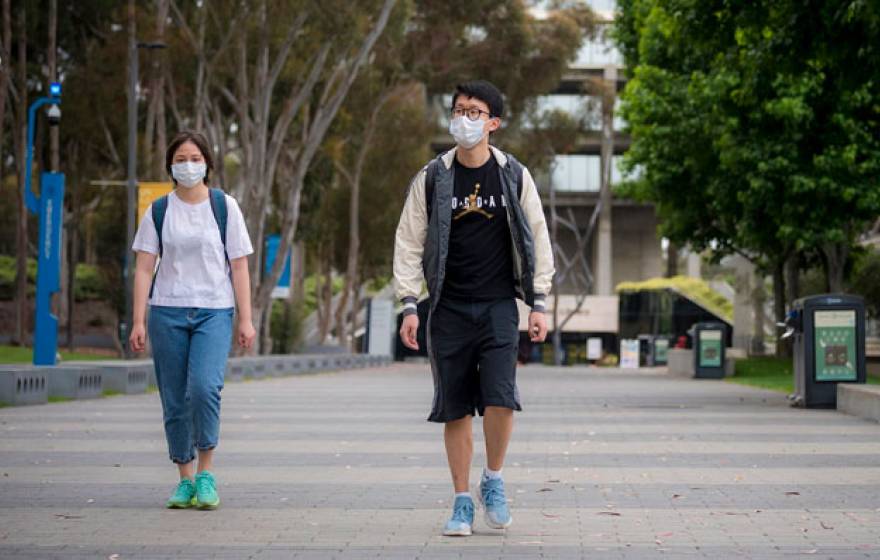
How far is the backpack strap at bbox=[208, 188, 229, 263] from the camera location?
7848mm

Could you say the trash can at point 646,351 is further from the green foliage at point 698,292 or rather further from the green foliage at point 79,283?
the green foliage at point 79,283

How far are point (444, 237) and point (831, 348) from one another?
12.3 metres

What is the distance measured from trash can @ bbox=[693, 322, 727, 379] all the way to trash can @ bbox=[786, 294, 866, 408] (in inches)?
604

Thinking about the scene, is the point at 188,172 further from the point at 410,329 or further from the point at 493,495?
the point at 493,495

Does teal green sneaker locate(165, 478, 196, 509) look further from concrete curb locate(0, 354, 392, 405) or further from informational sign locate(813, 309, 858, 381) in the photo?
informational sign locate(813, 309, 858, 381)

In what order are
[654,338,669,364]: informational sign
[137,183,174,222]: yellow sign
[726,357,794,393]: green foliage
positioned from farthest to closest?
1. [654,338,669,364]: informational sign
2. [726,357,794,393]: green foliage
3. [137,183,174,222]: yellow sign

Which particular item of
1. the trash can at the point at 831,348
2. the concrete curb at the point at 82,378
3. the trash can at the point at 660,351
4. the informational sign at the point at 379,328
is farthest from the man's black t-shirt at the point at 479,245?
the trash can at the point at 660,351

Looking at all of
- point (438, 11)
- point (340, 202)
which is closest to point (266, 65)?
point (438, 11)

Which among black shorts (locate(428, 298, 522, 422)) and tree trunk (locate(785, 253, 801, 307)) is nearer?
black shorts (locate(428, 298, 522, 422))

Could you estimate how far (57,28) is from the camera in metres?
36.2

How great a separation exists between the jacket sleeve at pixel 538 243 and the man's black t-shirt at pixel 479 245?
0.38 feet

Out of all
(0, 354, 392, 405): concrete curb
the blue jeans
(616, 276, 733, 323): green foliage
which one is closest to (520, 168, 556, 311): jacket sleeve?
the blue jeans

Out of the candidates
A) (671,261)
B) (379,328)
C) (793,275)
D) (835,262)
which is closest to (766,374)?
(835,262)

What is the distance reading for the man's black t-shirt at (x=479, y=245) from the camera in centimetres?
694
